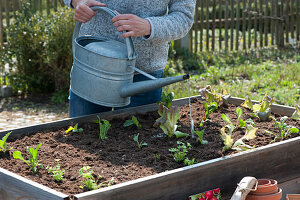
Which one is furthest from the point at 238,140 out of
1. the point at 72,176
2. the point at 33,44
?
the point at 33,44

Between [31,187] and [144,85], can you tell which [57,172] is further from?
[144,85]

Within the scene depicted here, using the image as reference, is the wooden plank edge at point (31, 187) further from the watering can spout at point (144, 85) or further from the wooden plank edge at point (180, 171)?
the watering can spout at point (144, 85)

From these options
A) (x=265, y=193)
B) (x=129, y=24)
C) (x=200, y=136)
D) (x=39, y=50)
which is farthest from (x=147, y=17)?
(x=39, y=50)

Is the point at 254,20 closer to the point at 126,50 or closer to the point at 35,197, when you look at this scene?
the point at 126,50

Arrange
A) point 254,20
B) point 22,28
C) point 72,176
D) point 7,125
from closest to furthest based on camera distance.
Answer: point 72,176 < point 7,125 < point 22,28 < point 254,20

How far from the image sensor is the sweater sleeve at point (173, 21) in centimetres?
223

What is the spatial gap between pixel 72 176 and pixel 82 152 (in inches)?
10.8

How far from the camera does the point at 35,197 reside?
1.58m

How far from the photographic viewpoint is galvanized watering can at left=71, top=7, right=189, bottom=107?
6.92 feet

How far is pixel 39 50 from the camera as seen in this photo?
550 cm

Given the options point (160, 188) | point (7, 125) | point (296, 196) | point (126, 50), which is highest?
point (126, 50)

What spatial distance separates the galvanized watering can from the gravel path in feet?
8.12

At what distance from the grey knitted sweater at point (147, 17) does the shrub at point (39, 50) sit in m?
2.86

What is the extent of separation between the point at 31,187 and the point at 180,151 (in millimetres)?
676
